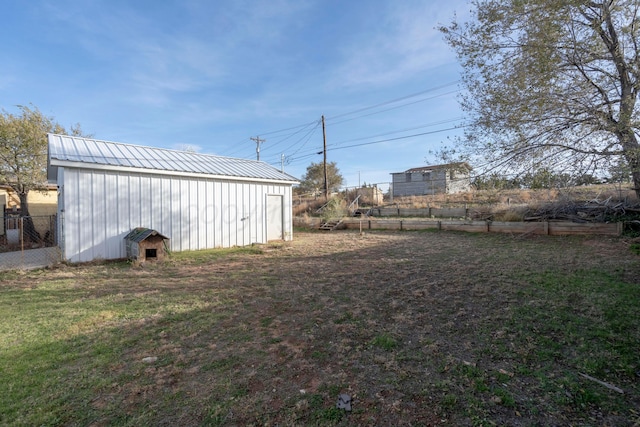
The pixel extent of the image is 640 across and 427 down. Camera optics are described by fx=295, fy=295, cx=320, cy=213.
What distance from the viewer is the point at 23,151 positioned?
11.8 meters

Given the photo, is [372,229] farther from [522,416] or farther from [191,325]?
[522,416]

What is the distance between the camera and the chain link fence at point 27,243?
755 centimetres

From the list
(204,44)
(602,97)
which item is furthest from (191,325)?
(204,44)

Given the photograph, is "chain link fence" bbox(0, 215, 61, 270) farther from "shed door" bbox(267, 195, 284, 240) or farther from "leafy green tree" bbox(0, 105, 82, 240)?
"shed door" bbox(267, 195, 284, 240)

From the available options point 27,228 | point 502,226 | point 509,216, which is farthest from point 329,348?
point 27,228

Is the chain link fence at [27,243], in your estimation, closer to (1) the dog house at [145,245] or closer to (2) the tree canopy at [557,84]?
(1) the dog house at [145,245]

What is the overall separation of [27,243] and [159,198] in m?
6.47

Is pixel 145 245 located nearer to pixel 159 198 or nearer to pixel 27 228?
pixel 159 198

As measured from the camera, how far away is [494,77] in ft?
17.6

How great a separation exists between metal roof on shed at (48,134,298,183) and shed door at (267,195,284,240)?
0.89 metres

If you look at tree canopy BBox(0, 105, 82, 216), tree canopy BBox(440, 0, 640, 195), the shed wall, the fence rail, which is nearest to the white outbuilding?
the shed wall

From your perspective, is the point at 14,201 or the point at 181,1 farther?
the point at 14,201

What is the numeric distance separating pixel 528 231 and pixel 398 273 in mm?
7210

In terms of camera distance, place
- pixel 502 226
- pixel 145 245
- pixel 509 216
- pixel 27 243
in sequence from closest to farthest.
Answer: pixel 145 245, pixel 27 243, pixel 502 226, pixel 509 216
